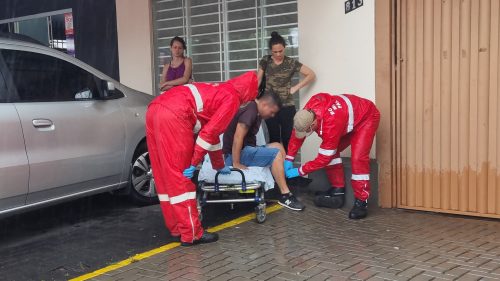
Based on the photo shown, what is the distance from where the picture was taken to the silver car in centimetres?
470

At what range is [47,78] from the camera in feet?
17.1

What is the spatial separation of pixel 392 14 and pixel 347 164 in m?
1.68

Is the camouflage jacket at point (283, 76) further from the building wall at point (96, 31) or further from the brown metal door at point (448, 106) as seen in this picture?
the building wall at point (96, 31)

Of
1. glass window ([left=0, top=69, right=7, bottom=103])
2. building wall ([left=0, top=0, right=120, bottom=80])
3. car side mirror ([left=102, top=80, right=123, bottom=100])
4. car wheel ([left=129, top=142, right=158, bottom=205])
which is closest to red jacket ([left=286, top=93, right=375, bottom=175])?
car wheel ([left=129, top=142, right=158, bottom=205])

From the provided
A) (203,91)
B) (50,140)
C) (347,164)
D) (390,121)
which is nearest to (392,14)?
(390,121)

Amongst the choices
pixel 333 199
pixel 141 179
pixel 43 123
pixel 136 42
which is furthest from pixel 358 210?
pixel 136 42

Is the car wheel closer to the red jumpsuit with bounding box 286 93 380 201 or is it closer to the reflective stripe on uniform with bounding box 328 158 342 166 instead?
the red jumpsuit with bounding box 286 93 380 201

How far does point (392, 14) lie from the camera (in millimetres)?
→ 5676

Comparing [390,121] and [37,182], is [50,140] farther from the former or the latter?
[390,121]

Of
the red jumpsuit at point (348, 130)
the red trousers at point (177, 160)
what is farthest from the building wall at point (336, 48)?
the red trousers at point (177, 160)

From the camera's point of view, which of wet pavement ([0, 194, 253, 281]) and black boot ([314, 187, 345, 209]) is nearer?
wet pavement ([0, 194, 253, 281])

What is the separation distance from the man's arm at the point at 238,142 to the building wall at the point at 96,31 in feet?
13.2

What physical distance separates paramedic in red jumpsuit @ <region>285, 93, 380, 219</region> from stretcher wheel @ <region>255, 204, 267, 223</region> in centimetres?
56

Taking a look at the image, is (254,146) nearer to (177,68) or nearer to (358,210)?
(358,210)
